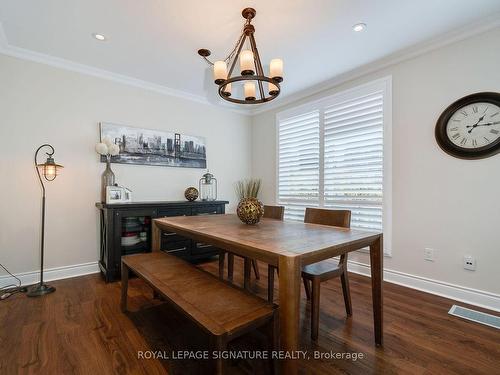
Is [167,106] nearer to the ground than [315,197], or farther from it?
farther from it

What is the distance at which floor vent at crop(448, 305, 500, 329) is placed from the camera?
6.19 feet

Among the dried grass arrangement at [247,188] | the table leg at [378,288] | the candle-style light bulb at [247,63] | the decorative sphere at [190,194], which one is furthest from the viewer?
the dried grass arrangement at [247,188]

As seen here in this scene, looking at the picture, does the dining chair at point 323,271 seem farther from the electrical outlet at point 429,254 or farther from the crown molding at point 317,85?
the crown molding at point 317,85

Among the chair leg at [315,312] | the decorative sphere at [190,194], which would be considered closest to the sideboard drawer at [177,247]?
the decorative sphere at [190,194]

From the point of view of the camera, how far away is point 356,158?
3.06m

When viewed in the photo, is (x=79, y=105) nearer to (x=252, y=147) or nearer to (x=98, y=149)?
(x=98, y=149)

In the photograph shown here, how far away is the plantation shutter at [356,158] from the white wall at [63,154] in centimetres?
225

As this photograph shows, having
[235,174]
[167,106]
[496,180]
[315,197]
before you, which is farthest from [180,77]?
[496,180]

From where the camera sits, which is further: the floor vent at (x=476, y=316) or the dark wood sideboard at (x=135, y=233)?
the dark wood sideboard at (x=135, y=233)

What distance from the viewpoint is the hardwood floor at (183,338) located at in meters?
1.42

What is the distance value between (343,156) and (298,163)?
760 mm

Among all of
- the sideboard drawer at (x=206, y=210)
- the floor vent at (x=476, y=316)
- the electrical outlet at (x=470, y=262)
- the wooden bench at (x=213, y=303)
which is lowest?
the floor vent at (x=476, y=316)

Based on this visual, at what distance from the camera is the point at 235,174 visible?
442cm

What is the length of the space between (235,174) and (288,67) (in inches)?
79.8
